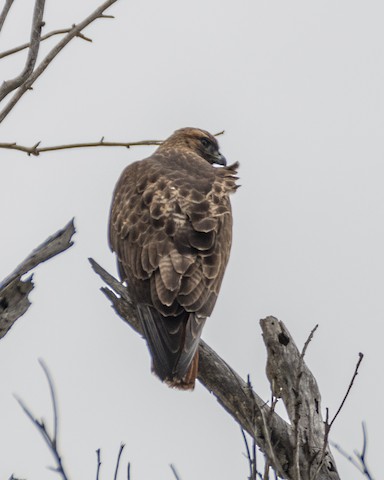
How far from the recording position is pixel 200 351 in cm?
648

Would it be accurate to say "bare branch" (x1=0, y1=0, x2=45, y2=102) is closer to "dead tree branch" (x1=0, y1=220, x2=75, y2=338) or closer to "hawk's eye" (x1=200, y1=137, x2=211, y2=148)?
"dead tree branch" (x1=0, y1=220, x2=75, y2=338)

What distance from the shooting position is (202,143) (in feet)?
30.3

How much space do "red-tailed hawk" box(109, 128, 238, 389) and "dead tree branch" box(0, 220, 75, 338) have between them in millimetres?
1899

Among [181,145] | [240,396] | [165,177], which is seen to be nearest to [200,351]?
[240,396]

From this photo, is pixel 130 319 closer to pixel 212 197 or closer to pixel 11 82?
pixel 212 197

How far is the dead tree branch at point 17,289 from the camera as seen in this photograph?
14.4 feet

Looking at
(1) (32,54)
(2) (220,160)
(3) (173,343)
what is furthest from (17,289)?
(2) (220,160)

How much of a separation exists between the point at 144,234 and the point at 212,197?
1.94ft

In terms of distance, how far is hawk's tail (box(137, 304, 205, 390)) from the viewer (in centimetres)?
625

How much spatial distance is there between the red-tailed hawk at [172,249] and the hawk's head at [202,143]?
1.28m

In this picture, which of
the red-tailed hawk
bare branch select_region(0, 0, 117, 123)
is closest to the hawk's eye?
the red-tailed hawk

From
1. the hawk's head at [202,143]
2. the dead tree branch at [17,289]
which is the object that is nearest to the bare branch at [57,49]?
the dead tree branch at [17,289]

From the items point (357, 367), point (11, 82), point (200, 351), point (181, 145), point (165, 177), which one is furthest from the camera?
point (181, 145)

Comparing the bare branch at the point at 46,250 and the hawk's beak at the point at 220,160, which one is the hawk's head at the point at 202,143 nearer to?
the hawk's beak at the point at 220,160
